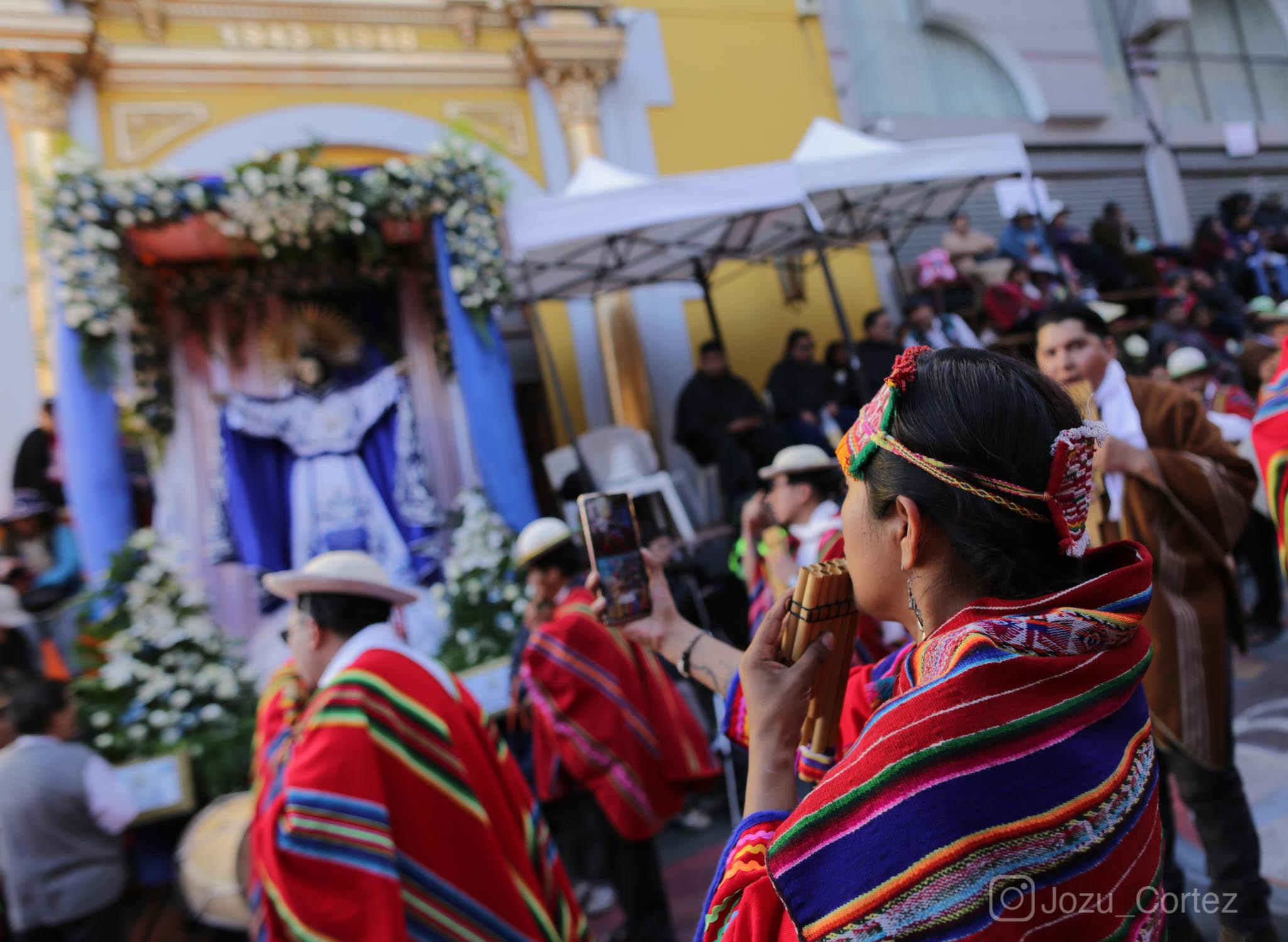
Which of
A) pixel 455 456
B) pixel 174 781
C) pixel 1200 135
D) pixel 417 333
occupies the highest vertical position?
pixel 1200 135

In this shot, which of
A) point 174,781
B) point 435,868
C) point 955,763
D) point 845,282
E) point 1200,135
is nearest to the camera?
point 955,763

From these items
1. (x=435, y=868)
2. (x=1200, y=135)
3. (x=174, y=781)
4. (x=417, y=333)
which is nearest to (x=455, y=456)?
(x=417, y=333)

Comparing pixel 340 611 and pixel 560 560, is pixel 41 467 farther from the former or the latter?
pixel 340 611

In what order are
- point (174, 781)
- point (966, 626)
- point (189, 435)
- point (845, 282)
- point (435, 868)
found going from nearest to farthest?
point (966, 626), point (435, 868), point (174, 781), point (189, 435), point (845, 282)

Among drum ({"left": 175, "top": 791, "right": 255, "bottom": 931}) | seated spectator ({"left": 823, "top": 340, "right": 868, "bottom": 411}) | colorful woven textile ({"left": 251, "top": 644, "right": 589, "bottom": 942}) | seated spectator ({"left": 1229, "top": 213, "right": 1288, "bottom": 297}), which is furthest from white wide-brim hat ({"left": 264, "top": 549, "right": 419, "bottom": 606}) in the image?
seated spectator ({"left": 1229, "top": 213, "right": 1288, "bottom": 297})

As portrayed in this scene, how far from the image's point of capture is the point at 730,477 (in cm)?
730

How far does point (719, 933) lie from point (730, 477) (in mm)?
6123

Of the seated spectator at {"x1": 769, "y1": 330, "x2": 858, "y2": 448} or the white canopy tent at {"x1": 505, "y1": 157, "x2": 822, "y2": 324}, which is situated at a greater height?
the white canopy tent at {"x1": 505, "y1": 157, "x2": 822, "y2": 324}

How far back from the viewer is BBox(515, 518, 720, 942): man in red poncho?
12.1 feet

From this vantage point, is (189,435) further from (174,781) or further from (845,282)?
(845,282)

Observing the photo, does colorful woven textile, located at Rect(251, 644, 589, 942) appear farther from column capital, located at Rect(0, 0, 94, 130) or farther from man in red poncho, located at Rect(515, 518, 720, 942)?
column capital, located at Rect(0, 0, 94, 130)

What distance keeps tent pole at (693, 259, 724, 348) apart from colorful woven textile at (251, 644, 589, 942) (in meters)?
5.90

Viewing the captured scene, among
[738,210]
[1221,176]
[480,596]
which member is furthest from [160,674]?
[1221,176]

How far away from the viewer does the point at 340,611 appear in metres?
2.86
